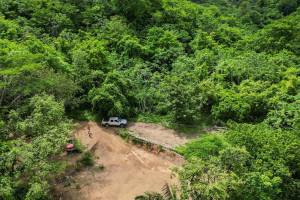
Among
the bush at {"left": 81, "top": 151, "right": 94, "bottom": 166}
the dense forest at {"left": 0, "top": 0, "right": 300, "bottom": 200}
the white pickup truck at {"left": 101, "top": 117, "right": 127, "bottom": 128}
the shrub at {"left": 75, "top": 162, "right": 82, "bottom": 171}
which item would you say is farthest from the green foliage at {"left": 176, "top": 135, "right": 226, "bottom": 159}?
the shrub at {"left": 75, "top": 162, "right": 82, "bottom": 171}

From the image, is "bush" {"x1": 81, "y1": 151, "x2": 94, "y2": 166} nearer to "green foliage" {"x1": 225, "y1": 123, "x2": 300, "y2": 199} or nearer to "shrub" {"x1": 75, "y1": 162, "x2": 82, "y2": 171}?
"shrub" {"x1": 75, "y1": 162, "x2": 82, "y2": 171}

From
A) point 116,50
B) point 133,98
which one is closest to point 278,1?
point 116,50

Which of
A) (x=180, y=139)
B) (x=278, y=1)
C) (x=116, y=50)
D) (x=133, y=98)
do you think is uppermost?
(x=278, y=1)

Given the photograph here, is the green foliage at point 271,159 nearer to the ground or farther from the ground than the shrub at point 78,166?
farther from the ground

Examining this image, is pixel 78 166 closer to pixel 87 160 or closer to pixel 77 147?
pixel 87 160

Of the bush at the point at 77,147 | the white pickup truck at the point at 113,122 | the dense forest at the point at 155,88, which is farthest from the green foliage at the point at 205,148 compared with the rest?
the bush at the point at 77,147

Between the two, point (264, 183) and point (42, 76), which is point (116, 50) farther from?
point (264, 183)

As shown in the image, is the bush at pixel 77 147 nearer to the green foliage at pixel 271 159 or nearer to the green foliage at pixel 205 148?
the green foliage at pixel 205 148
